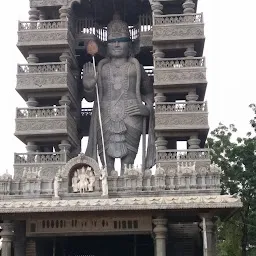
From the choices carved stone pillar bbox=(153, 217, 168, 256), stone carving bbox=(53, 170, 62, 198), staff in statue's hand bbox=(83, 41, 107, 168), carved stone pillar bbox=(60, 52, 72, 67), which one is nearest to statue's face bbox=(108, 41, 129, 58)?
staff in statue's hand bbox=(83, 41, 107, 168)

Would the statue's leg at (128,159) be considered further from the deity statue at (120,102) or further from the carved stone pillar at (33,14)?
the carved stone pillar at (33,14)

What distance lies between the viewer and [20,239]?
20.5 metres

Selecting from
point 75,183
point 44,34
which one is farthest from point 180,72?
point 75,183

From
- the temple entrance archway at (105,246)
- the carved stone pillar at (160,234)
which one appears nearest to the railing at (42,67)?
the temple entrance archway at (105,246)

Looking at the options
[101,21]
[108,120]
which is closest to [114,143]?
[108,120]

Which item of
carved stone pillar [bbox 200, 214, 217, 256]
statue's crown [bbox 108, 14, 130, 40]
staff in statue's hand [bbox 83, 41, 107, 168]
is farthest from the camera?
statue's crown [bbox 108, 14, 130, 40]

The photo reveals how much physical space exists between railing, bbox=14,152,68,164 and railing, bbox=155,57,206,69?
528 cm

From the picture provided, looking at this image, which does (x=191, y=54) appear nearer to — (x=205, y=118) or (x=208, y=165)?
(x=205, y=118)

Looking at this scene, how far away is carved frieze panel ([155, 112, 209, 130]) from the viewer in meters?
23.1

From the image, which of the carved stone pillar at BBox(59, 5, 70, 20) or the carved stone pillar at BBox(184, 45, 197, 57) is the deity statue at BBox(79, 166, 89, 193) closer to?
the carved stone pillar at BBox(184, 45, 197, 57)

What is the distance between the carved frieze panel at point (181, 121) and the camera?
23.1 metres

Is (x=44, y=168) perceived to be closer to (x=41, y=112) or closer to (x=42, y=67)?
(x=41, y=112)

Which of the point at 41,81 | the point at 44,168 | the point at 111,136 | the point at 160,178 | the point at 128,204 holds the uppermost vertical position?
the point at 41,81

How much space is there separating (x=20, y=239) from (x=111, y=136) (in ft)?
20.5
